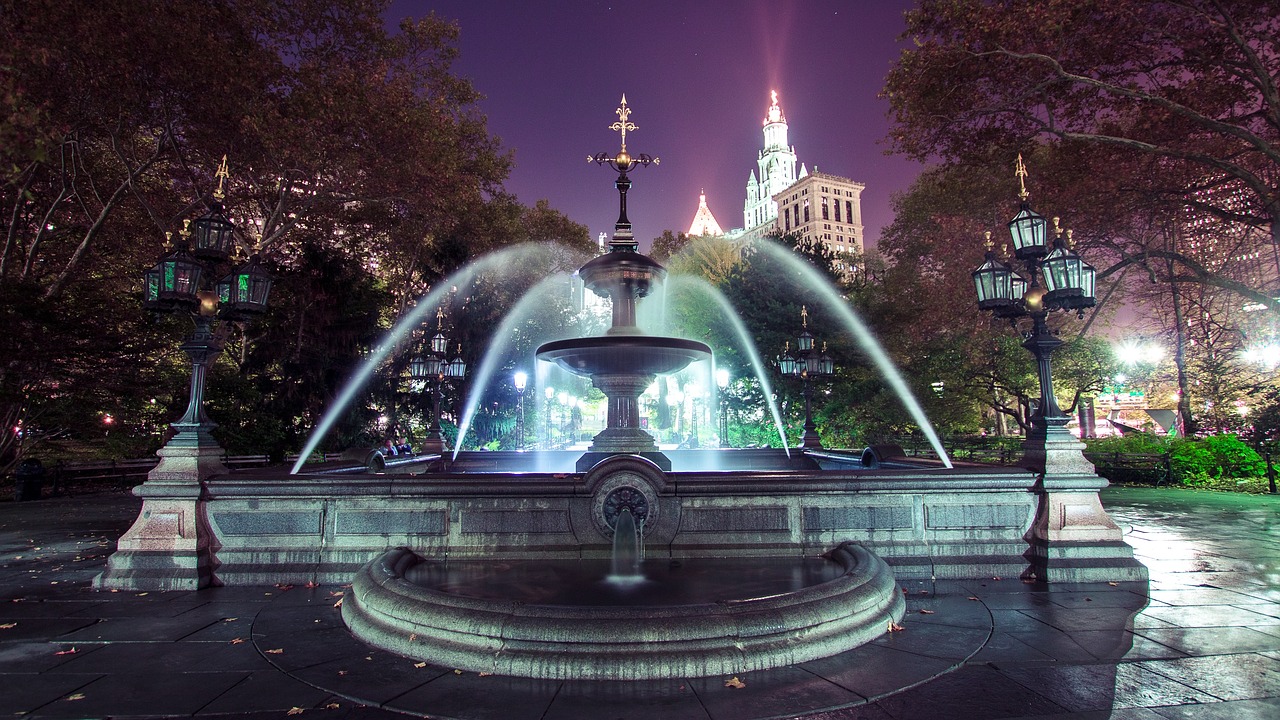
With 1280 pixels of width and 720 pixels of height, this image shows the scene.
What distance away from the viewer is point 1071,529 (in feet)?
24.7

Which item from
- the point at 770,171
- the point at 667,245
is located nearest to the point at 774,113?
the point at 770,171

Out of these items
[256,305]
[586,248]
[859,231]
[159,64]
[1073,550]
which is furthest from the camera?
[859,231]

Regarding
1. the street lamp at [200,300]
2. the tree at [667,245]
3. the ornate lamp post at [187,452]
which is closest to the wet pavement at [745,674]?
the ornate lamp post at [187,452]

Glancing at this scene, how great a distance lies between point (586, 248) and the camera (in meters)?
40.8

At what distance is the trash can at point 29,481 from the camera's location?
17422 millimetres

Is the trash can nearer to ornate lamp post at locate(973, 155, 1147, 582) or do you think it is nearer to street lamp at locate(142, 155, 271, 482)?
street lamp at locate(142, 155, 271, 482)

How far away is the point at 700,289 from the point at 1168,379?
82.7 ft

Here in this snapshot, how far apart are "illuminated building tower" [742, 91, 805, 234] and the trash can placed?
17107cm

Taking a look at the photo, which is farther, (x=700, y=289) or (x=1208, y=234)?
(x=700, y=289)

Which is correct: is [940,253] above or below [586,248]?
below

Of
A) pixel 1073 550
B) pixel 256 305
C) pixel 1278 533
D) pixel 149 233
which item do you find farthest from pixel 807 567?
pixel 149 233

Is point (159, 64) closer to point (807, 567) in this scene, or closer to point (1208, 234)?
point (807, 567)

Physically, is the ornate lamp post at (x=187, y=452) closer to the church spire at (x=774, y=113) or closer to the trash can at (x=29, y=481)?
the trash can at (x=29, y=481)

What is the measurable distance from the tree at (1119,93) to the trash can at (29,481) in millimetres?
26987
